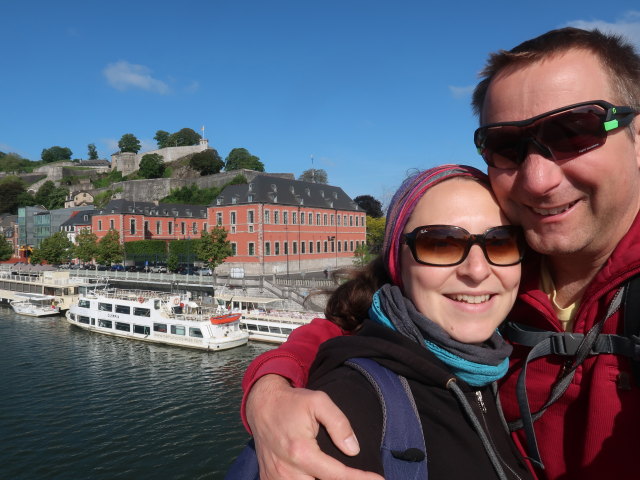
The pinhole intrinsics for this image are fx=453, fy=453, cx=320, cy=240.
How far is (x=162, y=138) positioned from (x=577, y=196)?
109149 mm

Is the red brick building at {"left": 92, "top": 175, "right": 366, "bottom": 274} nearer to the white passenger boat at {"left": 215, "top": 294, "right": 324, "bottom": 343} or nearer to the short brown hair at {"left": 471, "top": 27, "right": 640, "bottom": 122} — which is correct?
the white passenger boat at {"left": 215, "top": 294, "right": 324, "bottom": 343}

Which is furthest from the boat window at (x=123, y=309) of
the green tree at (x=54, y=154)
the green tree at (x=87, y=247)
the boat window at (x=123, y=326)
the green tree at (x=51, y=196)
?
the green tree at (x=54, y=154)

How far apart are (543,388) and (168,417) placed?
16377mm

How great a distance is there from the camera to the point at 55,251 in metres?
53.8

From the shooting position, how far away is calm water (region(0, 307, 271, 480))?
13.1 metres

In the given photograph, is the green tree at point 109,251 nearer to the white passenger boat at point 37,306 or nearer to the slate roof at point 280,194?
the white passenger boat at point 37,306

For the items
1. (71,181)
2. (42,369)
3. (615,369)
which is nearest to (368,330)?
(615,369)

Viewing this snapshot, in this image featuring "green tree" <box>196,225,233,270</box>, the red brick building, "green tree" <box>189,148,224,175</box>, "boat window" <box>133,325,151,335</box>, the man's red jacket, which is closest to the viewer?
the man's red jacket

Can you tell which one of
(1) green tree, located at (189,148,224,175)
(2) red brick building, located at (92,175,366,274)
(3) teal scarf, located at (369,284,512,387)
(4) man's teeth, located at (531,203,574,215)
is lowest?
(3) teal scarf, located at (369,284,512,387)

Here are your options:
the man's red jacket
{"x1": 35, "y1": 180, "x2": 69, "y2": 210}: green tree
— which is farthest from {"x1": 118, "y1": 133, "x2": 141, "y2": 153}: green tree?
the man's red jacket

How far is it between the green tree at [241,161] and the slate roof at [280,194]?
1188 inches

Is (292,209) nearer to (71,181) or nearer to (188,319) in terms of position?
(188,319)

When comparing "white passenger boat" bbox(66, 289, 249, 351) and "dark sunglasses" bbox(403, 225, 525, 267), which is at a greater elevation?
"dark sunglasses" bbox(403, 225, 525, 267)

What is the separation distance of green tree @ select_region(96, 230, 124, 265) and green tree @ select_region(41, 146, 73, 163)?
93279mm
